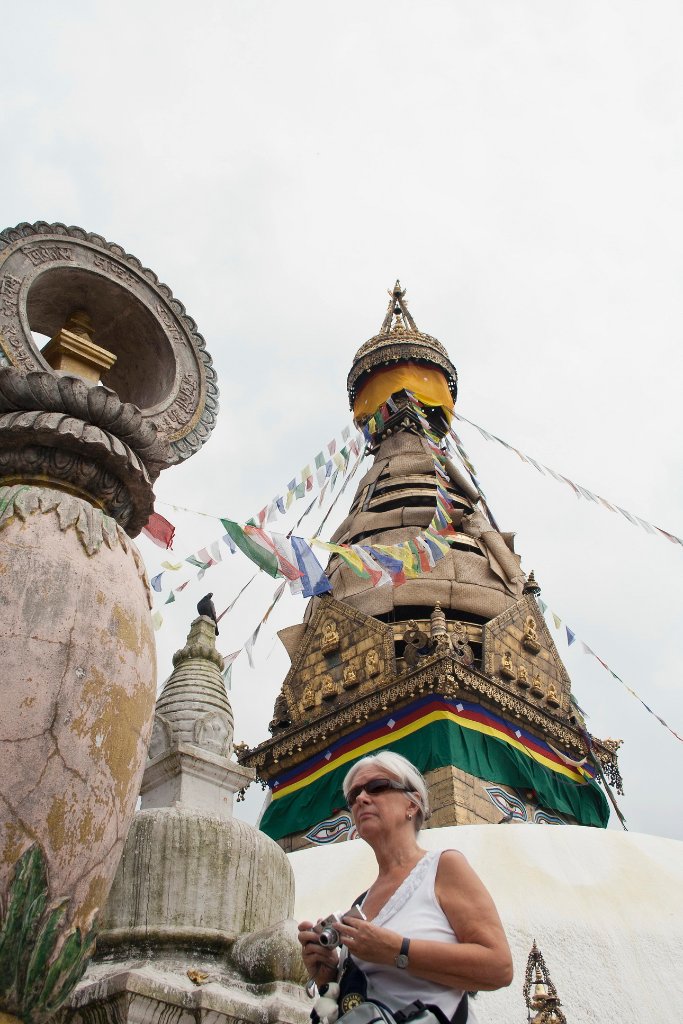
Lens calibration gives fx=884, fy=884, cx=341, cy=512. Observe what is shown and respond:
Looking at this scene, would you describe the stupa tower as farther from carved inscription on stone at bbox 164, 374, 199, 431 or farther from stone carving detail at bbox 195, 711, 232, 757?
carved inscription on stone at bbox 164, 374, 199, 431

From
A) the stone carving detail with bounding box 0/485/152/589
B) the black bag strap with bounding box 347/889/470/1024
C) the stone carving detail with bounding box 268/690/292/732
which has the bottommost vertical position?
the black bag strap with bounding box 347/889/470/1024

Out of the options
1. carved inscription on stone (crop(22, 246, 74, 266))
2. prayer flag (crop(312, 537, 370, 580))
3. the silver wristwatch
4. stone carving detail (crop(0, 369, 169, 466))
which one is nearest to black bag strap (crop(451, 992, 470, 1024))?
the silver wristwatch

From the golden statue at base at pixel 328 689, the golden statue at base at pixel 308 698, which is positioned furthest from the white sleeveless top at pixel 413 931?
the golden statue at base at pixel 308 698

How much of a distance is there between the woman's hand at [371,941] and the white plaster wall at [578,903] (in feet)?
18.3

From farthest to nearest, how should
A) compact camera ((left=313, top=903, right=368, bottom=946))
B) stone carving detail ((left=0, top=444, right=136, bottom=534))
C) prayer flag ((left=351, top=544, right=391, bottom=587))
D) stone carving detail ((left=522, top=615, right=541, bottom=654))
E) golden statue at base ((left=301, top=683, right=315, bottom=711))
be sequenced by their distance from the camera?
stone carving detail ((left=522, top=615, right=541, bottom=654)), golden statue at base ((left=301, top=683, right=315, bottom=711)), prayer flag ((left=351, top=544, right=391, bottom=587)), stone carving detail ((left=0, top=444, right=136, bottom=534)), compact camera ((left=313, top=903, right=368, bottom=946))

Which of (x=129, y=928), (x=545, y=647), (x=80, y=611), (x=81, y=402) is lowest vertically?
(x=129, y=928)

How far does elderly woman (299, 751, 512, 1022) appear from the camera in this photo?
1.77 meters

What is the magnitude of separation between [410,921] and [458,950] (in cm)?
14

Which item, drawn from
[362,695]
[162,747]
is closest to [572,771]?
[362,695]

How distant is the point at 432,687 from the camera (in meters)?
12.0

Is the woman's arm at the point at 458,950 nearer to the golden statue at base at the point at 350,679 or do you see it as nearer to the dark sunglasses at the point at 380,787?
the dark sunglasses at the point at 380,787

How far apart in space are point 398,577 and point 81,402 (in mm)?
8443

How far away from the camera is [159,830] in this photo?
3.43 m

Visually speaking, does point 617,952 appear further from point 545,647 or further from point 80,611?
point 545,647
